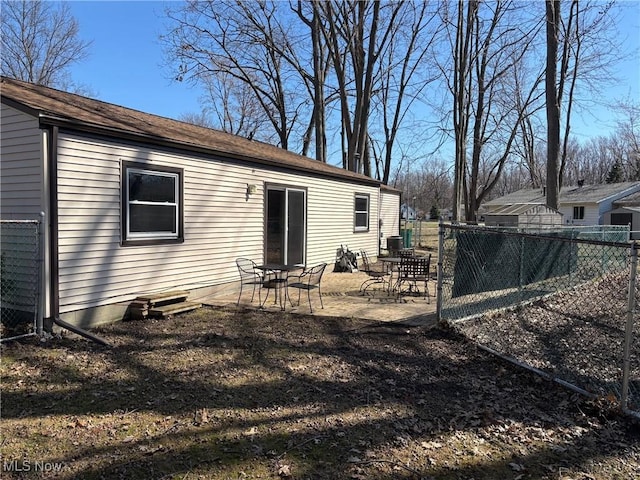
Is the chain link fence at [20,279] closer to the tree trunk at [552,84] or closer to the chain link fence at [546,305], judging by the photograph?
the chain link fence at [546,305]

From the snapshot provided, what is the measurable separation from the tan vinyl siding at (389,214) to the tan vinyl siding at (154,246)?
5.97 meters

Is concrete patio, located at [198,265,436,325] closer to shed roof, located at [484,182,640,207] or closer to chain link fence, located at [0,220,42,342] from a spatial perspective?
chain link fence, located at [0,220,42,342]

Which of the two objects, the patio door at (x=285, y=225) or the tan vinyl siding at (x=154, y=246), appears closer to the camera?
the tan vinyl siding at (x=154, y=246)

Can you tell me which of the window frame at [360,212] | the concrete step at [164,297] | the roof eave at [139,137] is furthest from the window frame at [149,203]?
the window frame at [360,212]

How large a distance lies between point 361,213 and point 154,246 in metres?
8.37

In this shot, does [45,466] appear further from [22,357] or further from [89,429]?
[22,357]

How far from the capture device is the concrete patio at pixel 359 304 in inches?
269

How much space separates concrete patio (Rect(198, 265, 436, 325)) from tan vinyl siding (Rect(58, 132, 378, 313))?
825 millimetres

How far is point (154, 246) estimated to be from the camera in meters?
7.05

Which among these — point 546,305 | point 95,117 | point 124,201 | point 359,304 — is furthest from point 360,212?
point 95,117

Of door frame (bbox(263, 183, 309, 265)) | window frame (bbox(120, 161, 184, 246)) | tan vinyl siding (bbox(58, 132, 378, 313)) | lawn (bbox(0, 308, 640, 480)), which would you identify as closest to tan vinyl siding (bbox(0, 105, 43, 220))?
tan vinyl siding (bbox(58, 132, 378, 313))

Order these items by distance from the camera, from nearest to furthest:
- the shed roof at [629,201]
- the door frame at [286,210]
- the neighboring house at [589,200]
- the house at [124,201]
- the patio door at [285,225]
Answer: the house at [124,201], the door frame at [286,210], the patio door at [285,225], the shed roof at [629,201], the neighboring house at [589,200]

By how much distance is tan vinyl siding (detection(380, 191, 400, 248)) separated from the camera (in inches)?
663

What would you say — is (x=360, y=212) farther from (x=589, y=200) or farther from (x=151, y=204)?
(x=589, y=200)
